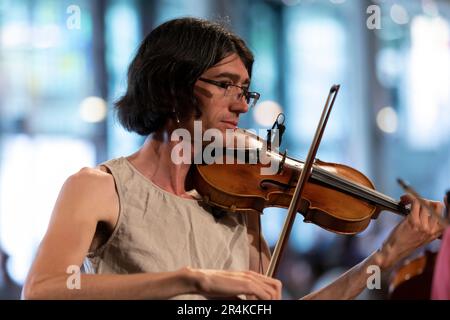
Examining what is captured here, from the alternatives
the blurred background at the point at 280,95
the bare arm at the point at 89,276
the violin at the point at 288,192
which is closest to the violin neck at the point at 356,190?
the violin at the point at 288,192

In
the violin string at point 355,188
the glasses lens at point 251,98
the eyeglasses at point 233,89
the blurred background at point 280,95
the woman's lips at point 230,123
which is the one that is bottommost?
the blurred background at point 280,95

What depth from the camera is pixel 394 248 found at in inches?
71.7

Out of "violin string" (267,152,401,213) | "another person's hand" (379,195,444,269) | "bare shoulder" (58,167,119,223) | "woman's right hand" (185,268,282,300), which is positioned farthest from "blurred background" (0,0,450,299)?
"woman's right hand" (185,268,282,300)

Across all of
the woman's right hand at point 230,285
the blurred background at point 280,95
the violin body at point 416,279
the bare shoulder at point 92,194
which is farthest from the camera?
the blurred background at point 280,95

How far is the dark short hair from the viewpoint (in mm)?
1823

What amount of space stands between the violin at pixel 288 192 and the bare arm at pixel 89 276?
0.27m

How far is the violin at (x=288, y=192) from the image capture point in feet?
5.96

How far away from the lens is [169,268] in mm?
1713

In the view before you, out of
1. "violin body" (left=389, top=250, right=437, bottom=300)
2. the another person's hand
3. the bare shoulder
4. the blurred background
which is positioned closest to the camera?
the bare shoulder

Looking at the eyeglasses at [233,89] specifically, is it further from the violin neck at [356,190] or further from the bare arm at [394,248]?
the bare arm at [394,248]

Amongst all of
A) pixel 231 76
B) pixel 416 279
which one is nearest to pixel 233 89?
pixel 231 76

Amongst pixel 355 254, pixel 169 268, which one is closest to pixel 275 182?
pixel 169 268

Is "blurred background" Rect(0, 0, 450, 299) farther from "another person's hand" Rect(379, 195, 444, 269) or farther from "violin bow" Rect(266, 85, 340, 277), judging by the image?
"violin bow" Rect(266, 85, 340, 277)

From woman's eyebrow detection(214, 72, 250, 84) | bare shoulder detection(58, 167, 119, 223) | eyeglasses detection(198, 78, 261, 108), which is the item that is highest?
woman's eyebrow detection(214, 72, 250, 84)
